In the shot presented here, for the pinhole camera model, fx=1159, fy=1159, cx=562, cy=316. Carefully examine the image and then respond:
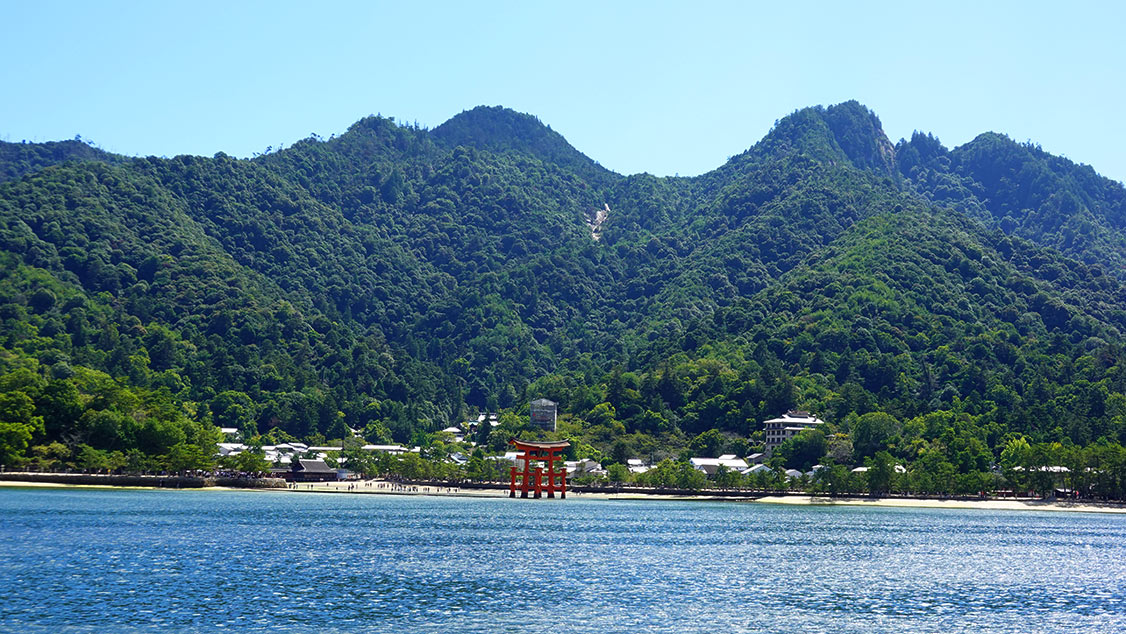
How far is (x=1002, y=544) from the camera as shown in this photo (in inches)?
2995

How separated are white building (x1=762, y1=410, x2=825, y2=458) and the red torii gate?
104 ft

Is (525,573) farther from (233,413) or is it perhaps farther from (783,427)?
(233,413)

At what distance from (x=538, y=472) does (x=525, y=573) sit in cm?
7737

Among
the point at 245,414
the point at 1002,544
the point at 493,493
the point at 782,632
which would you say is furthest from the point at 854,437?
the point at 782,632

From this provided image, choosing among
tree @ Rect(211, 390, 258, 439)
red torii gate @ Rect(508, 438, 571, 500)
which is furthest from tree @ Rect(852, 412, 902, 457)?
tree @ Rect(211, 390, 258, 439)

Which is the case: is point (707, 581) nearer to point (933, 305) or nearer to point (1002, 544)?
point (1002, 544)

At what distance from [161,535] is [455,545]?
53.9ft

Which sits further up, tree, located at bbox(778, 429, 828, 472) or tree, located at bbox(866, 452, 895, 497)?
tree, located at bbox(778, 429, 828, 472)

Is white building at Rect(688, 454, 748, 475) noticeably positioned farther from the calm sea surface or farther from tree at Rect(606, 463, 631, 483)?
the calm sea surface

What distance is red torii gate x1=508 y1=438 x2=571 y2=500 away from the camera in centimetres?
12791

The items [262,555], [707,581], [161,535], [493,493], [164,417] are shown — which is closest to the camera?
[707,581]

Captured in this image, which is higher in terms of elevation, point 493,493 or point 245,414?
point 245,414

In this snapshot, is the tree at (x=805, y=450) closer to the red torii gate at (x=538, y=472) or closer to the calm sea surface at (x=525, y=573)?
the red torii gate at (x=538, y=472)

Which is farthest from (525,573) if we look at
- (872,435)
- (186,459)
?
(872,435)
